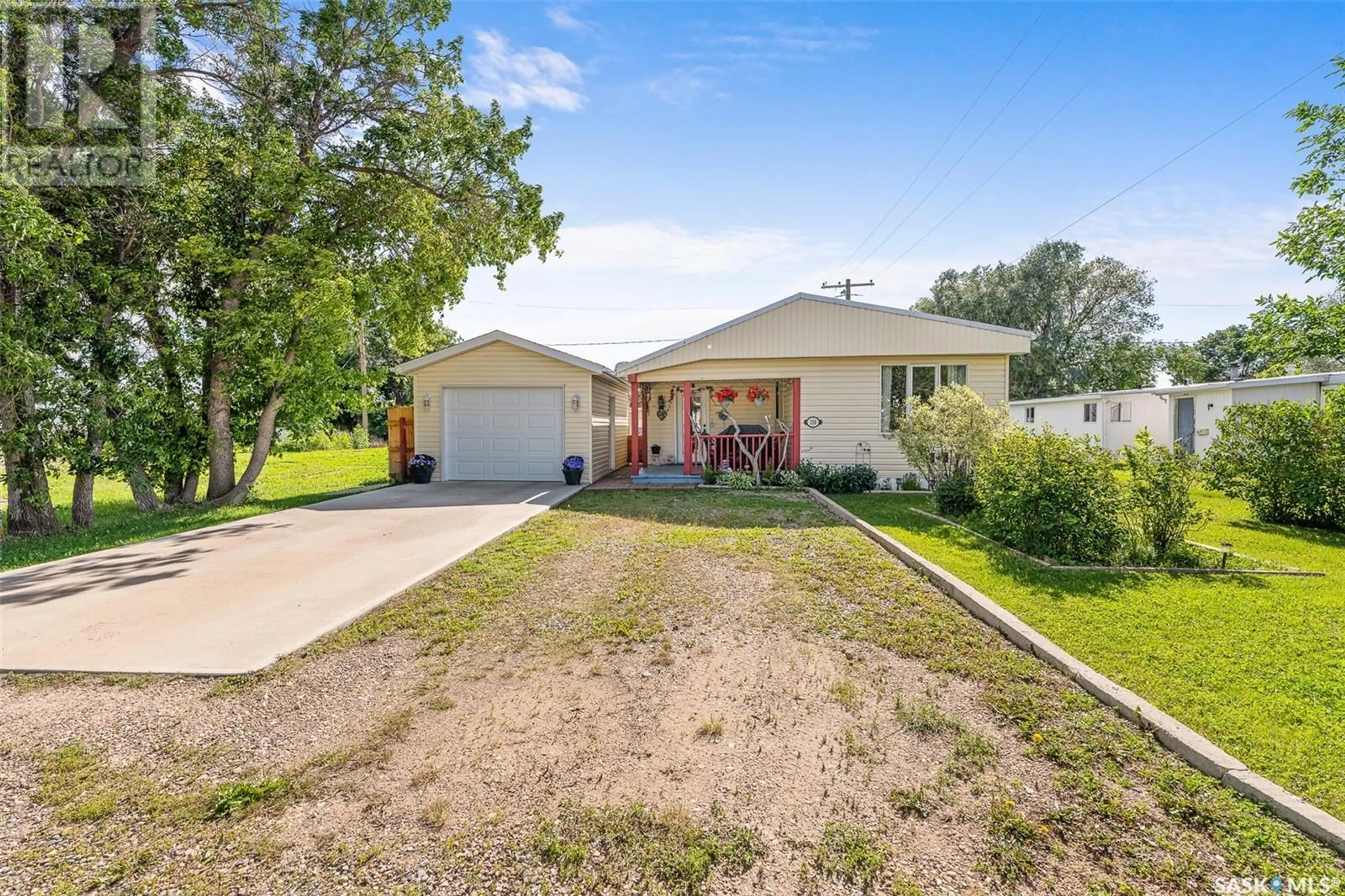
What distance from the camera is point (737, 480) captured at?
12352 millimetres

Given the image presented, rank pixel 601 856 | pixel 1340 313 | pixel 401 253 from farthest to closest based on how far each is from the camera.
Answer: pixel 401 253
pixel 1340 313
pixel 601 856

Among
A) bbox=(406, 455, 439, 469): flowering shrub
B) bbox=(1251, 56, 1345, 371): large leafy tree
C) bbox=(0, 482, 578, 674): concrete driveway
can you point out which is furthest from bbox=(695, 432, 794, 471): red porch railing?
bbox=(1251, 56, 1345, 371): large leafy tree

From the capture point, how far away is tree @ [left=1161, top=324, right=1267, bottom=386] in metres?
31.5

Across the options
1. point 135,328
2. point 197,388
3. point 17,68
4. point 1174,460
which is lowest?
point 1174,460

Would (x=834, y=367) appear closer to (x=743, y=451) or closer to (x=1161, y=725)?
(x=743, y=451)

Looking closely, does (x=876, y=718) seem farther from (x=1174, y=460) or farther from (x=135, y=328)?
(x=135, y=328)

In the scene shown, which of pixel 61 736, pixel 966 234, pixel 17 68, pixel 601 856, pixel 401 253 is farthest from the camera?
pixel 966 234

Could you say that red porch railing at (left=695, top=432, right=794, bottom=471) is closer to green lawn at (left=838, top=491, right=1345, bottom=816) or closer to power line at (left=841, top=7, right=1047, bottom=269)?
green lawn at (left=838, top=491, right=1345, bottom=816)

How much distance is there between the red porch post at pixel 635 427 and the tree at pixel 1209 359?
19.0 metres

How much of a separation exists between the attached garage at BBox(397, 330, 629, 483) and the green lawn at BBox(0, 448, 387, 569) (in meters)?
2.44

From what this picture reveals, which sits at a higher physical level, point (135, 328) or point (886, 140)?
point (886, 140)

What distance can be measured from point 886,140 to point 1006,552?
1047cm

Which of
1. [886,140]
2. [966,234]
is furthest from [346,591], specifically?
[966,234]

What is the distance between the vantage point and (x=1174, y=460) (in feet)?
21.4
